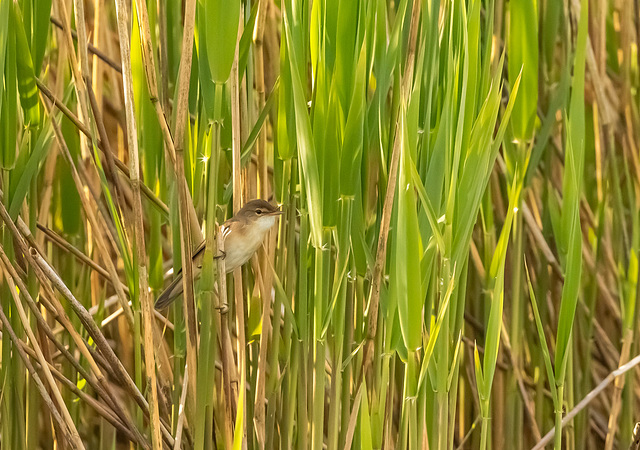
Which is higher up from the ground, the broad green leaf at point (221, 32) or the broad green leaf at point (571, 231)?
the broad green leaf at point (221, 32)

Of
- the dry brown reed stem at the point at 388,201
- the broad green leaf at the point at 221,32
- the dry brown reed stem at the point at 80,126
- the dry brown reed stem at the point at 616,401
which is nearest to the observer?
the broad green leaf at the point at 221,32

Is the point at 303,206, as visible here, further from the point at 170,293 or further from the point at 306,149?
the point at 170,293

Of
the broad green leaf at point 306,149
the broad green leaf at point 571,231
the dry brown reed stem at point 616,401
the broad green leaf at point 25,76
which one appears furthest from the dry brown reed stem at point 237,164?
the dry brown reed stem at point 616,401

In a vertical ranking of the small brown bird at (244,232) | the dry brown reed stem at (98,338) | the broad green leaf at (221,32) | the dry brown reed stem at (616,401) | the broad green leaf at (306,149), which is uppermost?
the broad green leaf at (221,32)

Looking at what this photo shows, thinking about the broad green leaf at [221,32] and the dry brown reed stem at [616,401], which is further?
the dry brown reed stem at [616,401]

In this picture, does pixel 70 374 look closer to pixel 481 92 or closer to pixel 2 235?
pixel 2 235

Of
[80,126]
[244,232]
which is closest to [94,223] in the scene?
[80,126]

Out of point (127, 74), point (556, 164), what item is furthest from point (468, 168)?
point (556, 164)

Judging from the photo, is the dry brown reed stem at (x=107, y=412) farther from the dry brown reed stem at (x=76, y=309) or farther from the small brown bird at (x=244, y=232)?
the small brown bird at (x=244, y=232)
